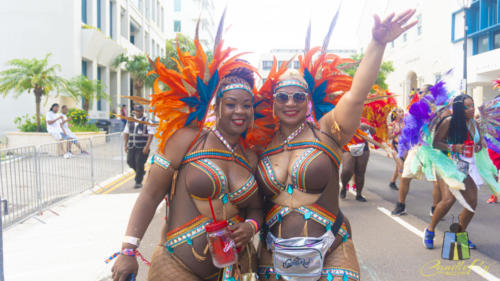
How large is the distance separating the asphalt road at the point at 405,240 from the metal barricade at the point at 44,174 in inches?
76.5

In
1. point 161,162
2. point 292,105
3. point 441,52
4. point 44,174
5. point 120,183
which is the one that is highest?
point 441,52

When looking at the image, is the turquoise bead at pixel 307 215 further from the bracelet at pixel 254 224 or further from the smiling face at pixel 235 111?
the smiling face at pixel 235 111

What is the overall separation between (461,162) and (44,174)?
20.9 ft

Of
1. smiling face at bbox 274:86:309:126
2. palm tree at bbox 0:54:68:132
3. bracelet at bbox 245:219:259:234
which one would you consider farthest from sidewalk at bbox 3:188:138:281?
palm tree at bbox 0:54:68:132

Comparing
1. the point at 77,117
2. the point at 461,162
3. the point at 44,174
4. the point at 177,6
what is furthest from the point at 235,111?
the point at 177,6

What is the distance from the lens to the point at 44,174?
693 centimetres

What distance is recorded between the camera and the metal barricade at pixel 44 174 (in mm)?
5844

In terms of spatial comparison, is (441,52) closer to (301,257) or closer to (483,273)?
(483,273)

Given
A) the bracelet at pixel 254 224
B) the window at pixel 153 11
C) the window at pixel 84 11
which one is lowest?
the bracelet at pixel 254 224

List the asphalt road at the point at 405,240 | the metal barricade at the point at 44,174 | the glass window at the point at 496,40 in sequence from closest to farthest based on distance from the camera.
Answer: the asphalt road at the point at 405,240, the metal barricade at the point at 44,174, the glass window at the point at 496,40

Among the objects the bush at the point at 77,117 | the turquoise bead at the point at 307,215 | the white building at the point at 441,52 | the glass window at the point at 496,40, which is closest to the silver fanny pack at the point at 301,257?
the turquoise bead at the point at 307,215

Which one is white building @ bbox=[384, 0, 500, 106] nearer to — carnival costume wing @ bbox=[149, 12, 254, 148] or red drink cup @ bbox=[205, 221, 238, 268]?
carnival costume wing @ bbox=[149, 12, 254, 148]

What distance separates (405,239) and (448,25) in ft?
78.4

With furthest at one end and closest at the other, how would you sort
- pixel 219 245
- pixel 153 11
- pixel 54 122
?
pixel 153 11
pixel 54 122
pixel 219 245
